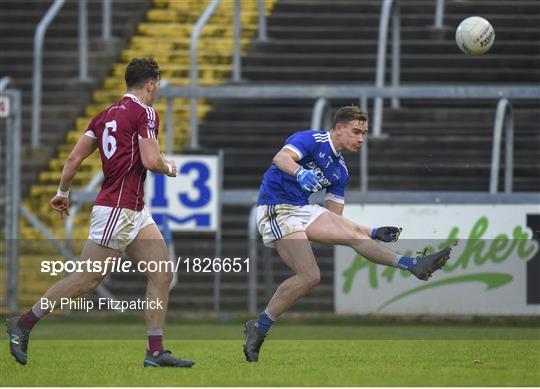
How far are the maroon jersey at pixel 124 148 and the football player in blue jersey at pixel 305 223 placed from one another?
105 centimetres

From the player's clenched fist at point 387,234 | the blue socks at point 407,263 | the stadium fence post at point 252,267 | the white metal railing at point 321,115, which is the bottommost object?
the stadium fence post at point 252,267

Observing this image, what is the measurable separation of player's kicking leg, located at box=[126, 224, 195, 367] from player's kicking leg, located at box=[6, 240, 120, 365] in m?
0.22

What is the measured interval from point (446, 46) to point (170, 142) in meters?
4.50

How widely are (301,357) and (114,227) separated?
1.98 meters

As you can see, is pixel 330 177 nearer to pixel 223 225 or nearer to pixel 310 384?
pixel 310 384

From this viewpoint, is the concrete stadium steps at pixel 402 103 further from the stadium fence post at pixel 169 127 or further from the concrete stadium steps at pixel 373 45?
the stadium fence post at pixel 169 127

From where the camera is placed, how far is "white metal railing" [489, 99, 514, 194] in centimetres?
1766

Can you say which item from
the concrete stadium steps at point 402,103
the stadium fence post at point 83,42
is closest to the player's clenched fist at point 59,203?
the concrete stadium steps at point 402,103

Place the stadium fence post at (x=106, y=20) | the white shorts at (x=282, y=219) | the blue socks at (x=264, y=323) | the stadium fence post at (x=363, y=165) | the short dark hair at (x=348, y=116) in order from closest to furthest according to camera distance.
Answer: the blue socks at (x=264, y=323) < the white shorts at (x=282, y=219) < the short dark hair at (x=348, y=116) < the stadium fence post at (x=363, y=165) < the stadium fence post at (x=106, y=20)

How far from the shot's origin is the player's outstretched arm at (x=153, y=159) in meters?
10.6

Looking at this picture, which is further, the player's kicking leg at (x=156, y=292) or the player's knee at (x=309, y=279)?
the player's knee at (x=309, y=279)

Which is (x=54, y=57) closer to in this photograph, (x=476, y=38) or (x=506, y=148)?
(x=506, y=148)

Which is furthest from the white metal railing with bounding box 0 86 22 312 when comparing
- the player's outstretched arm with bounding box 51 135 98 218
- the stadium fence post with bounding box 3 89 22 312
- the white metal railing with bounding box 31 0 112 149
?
the player's outstretched arm with bounding box 51 135 98 218

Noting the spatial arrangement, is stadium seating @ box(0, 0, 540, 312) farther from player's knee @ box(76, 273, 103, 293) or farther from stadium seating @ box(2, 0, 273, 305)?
player's knee @ box(76, 273, 103, 293)
